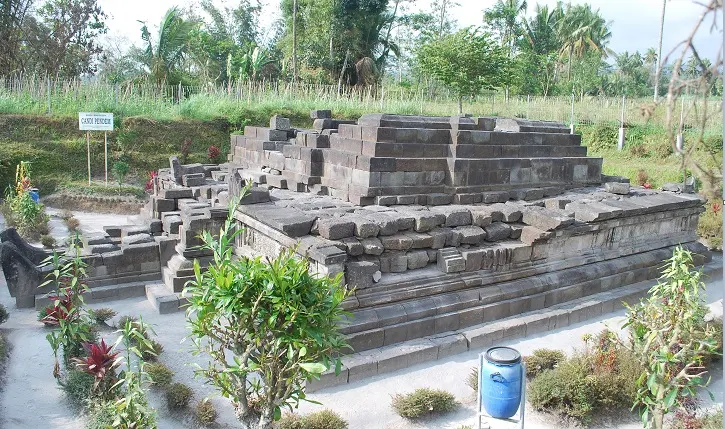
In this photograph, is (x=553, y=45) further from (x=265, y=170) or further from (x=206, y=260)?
(x=206, y=260)

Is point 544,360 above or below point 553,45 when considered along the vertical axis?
below

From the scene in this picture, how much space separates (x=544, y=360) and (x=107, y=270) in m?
6.31

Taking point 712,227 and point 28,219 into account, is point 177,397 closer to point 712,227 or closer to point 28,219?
point 28,219

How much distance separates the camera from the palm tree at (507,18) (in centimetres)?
3338

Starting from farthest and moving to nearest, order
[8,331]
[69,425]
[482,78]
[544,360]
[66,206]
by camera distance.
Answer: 1. [482,78]
2. [66,206]
3. [8,331]
4. [544,360]
5. [69,425]

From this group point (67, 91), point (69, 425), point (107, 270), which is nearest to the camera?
point (69, 425)

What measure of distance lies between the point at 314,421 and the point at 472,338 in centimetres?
266

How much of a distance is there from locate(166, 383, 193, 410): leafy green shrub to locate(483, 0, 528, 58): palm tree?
105 feet

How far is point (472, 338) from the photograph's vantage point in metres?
6.79

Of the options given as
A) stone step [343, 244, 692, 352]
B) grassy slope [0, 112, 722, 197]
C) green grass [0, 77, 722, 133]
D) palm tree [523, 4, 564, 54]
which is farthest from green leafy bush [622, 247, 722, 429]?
palm tree [523, 4, 564, 54]

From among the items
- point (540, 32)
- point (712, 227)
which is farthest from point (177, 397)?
point (540, 32)

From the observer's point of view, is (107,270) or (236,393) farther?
(107,270)

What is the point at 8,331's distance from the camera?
22.5 ft

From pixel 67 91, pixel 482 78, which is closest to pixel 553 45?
pixel 482 78
